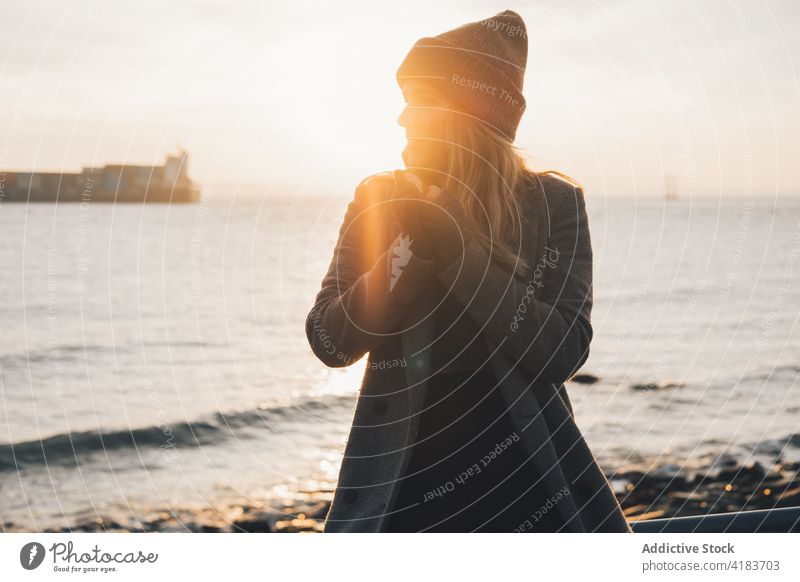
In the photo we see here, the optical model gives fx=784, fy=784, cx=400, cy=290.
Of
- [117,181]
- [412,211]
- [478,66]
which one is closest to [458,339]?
[412,211]

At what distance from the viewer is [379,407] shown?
194 cm

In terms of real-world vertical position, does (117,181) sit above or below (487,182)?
below

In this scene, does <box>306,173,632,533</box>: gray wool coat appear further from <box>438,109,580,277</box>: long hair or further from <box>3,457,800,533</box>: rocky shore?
<box>3,457,800,533</box>: rocky shore

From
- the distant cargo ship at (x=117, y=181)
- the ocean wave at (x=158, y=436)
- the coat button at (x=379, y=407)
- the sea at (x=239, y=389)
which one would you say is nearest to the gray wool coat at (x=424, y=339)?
the coat button at (x=379, y=407)

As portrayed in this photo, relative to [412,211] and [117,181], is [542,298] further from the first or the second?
[117,181]

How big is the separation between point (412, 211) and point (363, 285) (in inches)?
8.3

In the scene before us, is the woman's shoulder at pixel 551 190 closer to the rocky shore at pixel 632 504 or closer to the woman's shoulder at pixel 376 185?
the woman's shoulder at pixel 376 185

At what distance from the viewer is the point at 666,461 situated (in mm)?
7828

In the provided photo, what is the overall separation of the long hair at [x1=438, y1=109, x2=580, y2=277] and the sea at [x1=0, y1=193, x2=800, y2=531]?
56cm

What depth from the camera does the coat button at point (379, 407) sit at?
6.35 feet

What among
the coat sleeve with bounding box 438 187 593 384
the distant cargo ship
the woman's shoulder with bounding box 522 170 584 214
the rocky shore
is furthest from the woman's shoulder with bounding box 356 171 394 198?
the rocky shore

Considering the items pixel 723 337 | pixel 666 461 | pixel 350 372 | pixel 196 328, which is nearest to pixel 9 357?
pixel 196 328

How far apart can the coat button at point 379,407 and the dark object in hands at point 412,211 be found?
38 centimetres

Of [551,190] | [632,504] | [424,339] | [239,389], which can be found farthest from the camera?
[239,389]
